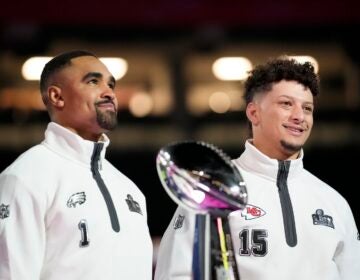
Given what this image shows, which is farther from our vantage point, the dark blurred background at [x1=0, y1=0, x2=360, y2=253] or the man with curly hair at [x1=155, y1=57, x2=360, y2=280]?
the dark blurred background at [x1=0, y1=0, x2=360, y2=253]

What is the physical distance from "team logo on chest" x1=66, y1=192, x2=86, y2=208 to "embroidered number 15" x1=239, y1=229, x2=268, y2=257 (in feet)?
1.73

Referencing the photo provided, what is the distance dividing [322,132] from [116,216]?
6.07 m

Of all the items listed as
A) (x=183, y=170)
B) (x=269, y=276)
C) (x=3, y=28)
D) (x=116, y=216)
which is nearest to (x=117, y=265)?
(x=116, y=216)

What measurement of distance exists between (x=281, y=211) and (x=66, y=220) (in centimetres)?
72

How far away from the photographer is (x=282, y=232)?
11.5 ft

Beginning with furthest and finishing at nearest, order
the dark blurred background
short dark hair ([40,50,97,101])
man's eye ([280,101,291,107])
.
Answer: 1. the dark blurred background
2. man's eye ([280,101,291,107])
3. short dark hair ([40,50,97,101])

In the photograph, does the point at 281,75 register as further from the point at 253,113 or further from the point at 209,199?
the point at 209,199

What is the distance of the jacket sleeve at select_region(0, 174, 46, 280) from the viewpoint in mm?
3160

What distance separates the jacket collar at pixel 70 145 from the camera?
136 inches

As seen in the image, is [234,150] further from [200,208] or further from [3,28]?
[200,208]

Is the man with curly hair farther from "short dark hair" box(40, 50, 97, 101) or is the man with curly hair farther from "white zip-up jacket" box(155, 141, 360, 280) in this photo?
"short dark hair" box(40, 50, 97, 101)

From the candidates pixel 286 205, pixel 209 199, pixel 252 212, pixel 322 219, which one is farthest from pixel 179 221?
pixel 209 199

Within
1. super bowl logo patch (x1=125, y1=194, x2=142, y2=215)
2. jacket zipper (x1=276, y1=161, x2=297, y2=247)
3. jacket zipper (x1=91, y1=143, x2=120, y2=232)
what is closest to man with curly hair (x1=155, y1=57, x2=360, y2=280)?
jacket zipper (x1=276, y1=161, x2=297, y2=247)

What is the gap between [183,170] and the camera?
2.21 m
